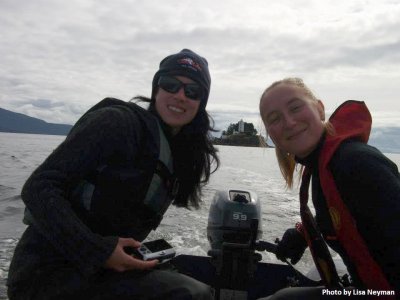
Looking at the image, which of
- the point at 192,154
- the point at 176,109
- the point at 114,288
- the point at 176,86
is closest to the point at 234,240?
the point at 192,154

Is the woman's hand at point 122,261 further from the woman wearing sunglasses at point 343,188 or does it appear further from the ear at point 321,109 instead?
the ear at point 321,109

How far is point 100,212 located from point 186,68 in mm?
1452

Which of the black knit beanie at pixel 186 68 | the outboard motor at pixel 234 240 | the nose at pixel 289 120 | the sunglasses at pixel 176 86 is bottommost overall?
the outboard motor at pixel 234 240

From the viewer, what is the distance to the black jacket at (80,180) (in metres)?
2.21

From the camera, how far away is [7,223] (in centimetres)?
880

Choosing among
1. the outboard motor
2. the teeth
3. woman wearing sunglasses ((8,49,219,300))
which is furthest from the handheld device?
the teeth

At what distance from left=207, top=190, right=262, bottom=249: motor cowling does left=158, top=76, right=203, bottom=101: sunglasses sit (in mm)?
2101

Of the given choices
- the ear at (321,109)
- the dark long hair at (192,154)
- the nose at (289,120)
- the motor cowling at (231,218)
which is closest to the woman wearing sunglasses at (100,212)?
the dark long hair at (192,154)

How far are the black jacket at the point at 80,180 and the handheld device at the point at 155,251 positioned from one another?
0.66ft

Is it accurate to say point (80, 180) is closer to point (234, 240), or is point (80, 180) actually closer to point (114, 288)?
point (114, 288)

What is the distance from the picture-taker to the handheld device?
2.40m

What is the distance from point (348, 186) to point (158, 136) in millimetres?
1332

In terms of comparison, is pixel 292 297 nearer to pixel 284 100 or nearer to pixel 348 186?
pixel 348 186

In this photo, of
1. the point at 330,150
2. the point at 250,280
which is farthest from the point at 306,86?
the point at 250,280
